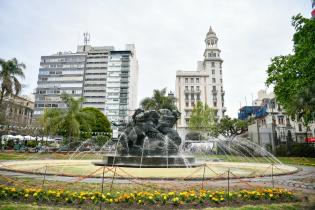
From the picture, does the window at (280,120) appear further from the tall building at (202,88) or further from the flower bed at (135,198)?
the flower bed at (135,198)

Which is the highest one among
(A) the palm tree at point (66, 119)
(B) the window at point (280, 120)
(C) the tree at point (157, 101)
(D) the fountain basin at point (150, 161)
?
(C) the tree at point (157, 101)

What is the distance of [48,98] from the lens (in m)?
103

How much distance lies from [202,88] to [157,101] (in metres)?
38.8

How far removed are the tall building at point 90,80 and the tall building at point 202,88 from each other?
91.4 ft

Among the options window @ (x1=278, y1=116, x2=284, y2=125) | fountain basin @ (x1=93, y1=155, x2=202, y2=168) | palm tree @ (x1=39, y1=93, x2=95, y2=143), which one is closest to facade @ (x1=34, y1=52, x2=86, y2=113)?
palm tree @ (x1=39, y1=93, x2=95, y2=143)

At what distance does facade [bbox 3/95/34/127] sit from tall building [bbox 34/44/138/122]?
4598 millimetres

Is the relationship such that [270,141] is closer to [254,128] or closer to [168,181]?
[254,128]

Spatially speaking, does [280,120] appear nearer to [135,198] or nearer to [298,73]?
[298,73]

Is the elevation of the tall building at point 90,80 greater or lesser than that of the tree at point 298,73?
greater

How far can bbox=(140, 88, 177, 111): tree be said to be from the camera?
4930cm

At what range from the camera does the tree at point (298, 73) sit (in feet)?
71.4

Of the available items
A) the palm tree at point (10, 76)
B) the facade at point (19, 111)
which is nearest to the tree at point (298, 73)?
the palm tree at point (10, 76)

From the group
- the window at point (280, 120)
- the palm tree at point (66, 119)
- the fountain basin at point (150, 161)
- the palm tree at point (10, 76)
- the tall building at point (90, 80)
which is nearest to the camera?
the fountain basin at point (150, 161)

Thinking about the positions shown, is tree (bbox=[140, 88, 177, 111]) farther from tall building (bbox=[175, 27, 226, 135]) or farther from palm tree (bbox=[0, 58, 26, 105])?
tall building (bbox=[175, 27, 226, 135])
